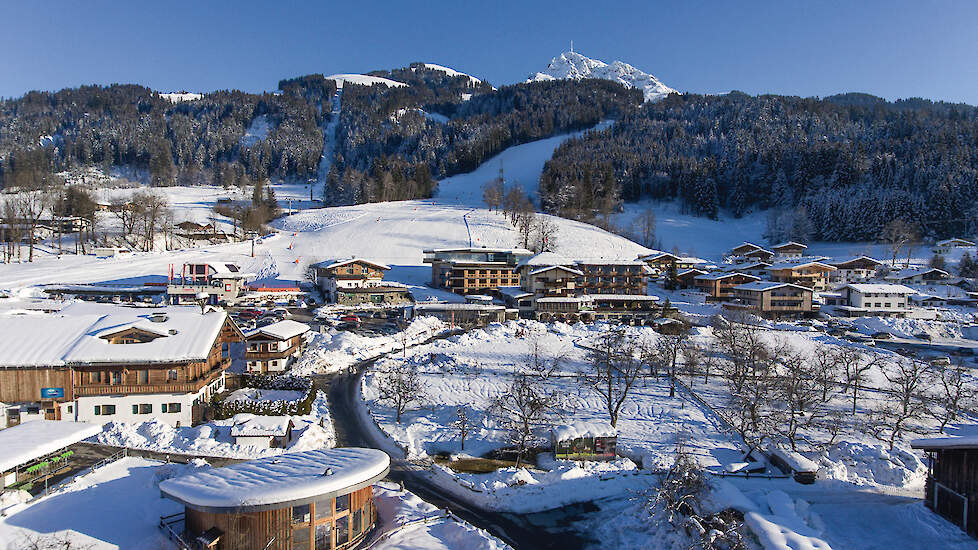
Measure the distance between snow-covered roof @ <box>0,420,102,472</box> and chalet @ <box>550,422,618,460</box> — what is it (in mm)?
13783

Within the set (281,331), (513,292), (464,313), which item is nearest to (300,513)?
(281,331)

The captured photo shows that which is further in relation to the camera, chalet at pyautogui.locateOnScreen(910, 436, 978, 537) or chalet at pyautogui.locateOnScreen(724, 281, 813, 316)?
chalet at pyautogui.locateOnScreen(724, 281, 813, 316)

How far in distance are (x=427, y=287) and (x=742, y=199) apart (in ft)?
237

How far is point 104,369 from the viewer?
65.1 feet

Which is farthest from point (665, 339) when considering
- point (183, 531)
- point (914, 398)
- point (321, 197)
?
point (321, 197)

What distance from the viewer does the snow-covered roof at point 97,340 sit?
63.8 ft

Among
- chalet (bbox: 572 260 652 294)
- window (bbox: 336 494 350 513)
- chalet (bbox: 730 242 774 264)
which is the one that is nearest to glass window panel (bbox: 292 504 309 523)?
window (bbox: 336 494 350 513)

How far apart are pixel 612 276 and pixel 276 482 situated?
45338 mm

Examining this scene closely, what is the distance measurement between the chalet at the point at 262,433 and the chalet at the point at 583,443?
9.25m

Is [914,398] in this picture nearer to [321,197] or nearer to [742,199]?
[742,199]

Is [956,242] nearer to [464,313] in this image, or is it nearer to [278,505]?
[464,313]

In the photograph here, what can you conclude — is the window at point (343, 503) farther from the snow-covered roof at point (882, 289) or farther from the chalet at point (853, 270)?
the chalet at point (853, 270)

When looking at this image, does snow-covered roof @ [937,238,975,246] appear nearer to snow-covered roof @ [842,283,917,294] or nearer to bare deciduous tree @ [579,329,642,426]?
snow-covered roof @ [842,283,917,294]

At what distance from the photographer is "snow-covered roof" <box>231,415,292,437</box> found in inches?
709
